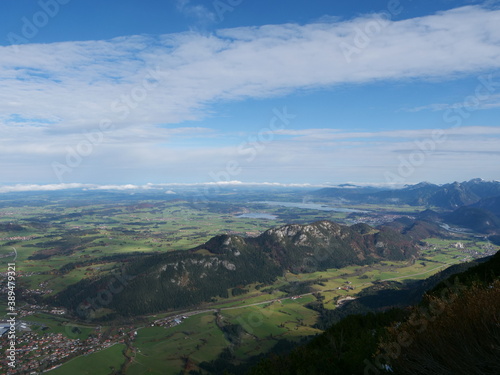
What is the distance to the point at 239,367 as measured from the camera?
78.0 metres

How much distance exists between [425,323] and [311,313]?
111819 millimetres

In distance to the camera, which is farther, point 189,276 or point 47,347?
point 189,276

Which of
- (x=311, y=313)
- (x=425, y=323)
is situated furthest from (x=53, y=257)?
(x=425, y=323)

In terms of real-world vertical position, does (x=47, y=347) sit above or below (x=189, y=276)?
below

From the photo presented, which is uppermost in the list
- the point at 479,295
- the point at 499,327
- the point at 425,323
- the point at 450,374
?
the point at 479,295

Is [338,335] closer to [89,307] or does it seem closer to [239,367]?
[239,367]

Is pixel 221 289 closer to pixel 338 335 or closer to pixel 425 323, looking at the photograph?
pixel 338 335

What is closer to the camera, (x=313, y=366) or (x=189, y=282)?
(x=313, y=366)

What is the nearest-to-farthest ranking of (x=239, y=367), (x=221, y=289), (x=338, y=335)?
(x=338, y=335) → (x=239, y=367) → (x=221, y=289)

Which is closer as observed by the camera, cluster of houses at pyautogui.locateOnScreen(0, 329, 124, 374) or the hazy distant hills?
cluster of houses at pyautogui.locateOnScreen(0, 329, 124, 374)

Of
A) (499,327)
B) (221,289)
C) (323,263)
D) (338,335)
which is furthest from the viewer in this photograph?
(323,263)

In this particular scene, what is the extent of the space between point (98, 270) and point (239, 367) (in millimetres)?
120090

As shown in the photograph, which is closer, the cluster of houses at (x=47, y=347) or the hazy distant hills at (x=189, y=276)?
the cluster of houses at (x=47, y=347)

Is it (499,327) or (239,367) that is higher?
(499,327)
